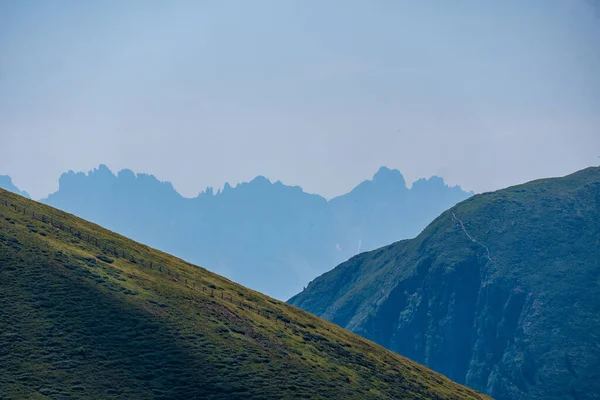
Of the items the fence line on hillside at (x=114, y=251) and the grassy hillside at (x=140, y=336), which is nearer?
the grassy hillside at (x=140, y=336)

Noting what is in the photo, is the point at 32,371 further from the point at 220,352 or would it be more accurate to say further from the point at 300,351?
the point at 300,351

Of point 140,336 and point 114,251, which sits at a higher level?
point 114,251

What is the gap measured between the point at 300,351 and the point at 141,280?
30255 millimetres

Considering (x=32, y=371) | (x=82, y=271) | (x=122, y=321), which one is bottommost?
(x=32, y=371)

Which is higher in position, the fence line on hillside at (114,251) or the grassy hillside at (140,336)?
the fence line on hillside at (114,251)

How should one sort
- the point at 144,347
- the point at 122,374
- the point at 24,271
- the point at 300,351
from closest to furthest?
the point at 122,374
the point at 144,347
the point at 24,271
the point at 300,351

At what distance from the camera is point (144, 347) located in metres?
108

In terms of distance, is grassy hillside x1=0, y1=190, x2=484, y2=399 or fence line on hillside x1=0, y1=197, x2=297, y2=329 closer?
grassy hillside x1=0, y1=190, x2=484, y2=399

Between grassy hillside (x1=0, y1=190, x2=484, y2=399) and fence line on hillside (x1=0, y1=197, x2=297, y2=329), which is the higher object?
fence line on hillside (x1=0, y1=197, x2=297, y2=329)

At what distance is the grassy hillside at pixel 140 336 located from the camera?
97875 mm

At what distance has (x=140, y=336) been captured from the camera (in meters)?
111

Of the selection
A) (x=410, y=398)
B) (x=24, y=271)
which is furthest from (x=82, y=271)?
(x=410, y=398)

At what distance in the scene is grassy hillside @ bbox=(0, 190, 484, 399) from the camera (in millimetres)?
97875

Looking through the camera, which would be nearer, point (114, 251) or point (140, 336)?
point (140, 336)
